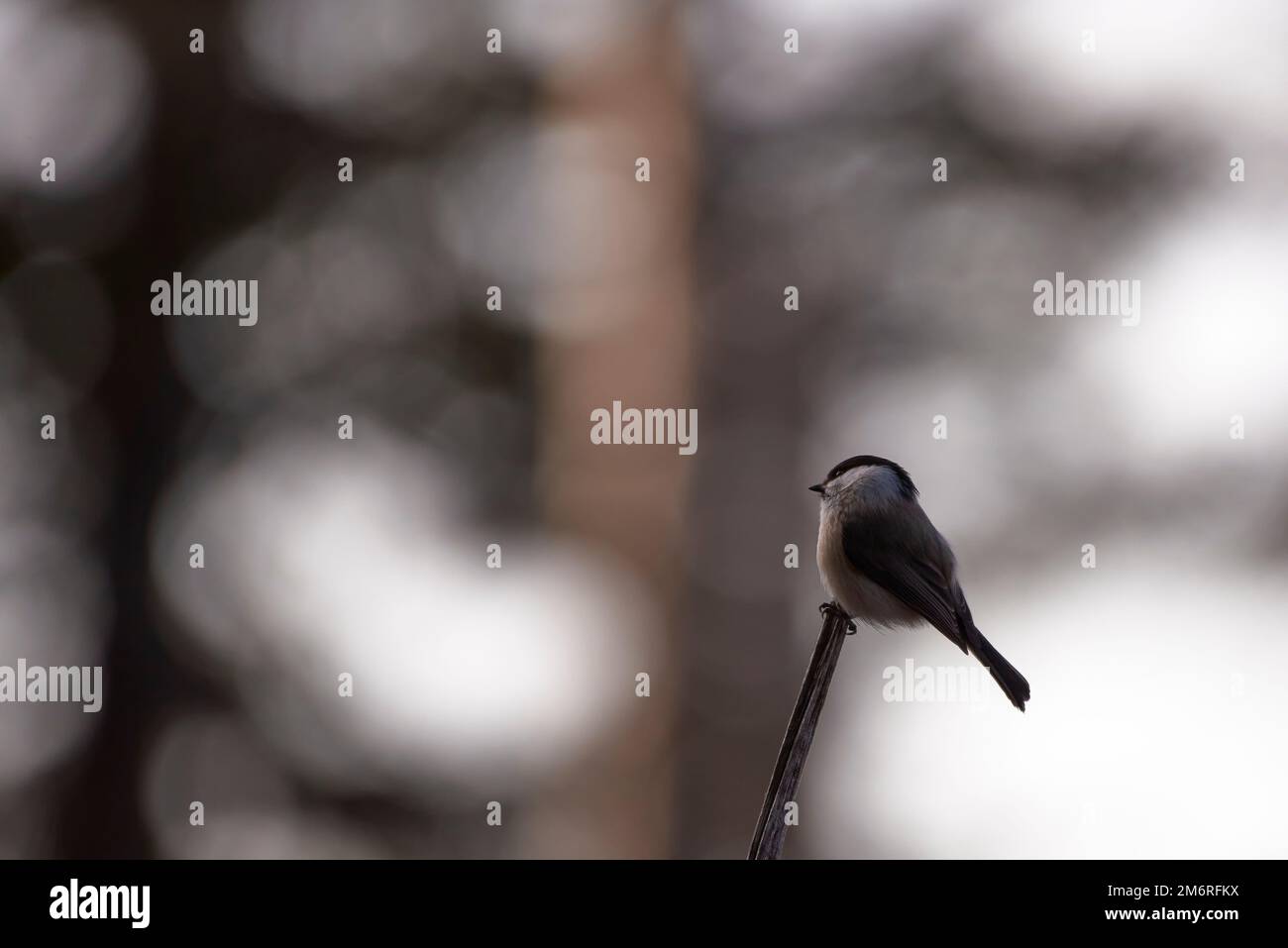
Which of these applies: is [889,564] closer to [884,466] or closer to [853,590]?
[853,590]

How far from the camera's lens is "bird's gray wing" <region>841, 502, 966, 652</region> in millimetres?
4000

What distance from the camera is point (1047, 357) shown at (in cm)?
614

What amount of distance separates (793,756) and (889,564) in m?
2.09

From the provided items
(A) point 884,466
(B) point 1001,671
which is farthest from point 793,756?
(A) point 884,466

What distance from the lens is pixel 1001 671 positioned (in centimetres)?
370

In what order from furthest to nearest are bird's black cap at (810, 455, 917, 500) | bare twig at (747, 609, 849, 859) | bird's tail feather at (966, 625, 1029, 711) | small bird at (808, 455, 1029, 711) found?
bird's black cap at (810, 455, 917, 500) < small bird at (808, 455, 1029, 711) < bird's tail feather at (966, 625, 1029, 711) < bare twig at (747, 609, 849, 859)

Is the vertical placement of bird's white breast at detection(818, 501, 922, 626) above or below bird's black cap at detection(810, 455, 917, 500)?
below

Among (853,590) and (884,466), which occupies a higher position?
(884,466)

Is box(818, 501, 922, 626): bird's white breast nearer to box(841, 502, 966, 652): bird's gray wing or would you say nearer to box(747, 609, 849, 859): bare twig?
box(841, 502, 966, 652): bird's gray wing

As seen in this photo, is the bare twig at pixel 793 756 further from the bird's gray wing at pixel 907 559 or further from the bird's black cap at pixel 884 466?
the bird's black cap at pixel 884 466

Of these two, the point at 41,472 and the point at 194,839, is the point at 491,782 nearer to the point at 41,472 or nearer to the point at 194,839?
the point at 194,839

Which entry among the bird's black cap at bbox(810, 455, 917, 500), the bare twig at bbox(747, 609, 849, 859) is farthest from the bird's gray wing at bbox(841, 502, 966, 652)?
the bare twig at bbox(747, 609, 849, 859)

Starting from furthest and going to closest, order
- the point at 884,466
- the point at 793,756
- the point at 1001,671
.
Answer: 1. the point at 884,466
2. the point at 1001,671
3. the point at 793,756
